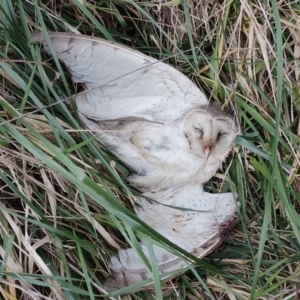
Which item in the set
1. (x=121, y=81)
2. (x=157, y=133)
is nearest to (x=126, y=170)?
(x=157, y=133)

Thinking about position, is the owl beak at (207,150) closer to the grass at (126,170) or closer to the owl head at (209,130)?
the owl head at (209,130)

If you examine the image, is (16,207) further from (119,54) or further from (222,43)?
(222,43)

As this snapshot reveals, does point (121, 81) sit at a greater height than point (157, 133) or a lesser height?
greater

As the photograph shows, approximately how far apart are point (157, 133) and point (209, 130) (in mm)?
140

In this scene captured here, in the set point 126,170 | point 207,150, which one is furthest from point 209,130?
point 126,170

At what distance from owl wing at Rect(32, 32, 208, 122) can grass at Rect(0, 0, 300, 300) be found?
6 cm

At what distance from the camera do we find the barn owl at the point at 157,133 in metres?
1.31

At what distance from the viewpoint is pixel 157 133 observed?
4.41 feet

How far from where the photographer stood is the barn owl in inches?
51.7

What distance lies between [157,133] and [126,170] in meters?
0.14

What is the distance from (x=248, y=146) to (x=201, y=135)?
0.13 metres

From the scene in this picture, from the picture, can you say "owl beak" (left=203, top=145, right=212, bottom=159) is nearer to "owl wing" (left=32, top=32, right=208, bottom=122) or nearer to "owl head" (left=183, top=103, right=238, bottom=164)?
"owl head" (left=183, top=103, right=238, bottom=164)

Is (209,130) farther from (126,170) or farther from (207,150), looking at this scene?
(126,170)

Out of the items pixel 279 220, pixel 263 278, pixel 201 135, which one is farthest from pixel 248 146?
pixel 263 278
